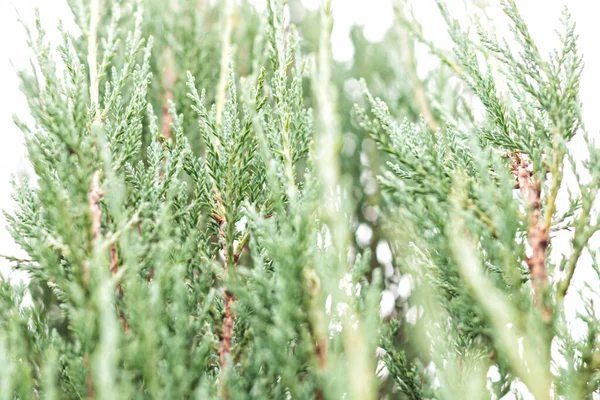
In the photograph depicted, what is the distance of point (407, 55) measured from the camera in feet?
9.52

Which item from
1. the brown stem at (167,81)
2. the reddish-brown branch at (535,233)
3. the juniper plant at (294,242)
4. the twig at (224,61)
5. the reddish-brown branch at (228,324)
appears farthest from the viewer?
the brown stem at (167,81)

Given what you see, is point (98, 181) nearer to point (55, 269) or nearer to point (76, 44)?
Answer: point (55, 269)

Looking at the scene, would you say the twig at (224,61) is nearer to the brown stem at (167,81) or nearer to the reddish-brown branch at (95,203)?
the reddish-brown branch at (95,203)

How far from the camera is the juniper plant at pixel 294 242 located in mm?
1227

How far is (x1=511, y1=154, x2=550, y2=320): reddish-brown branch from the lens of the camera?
1.34 metres

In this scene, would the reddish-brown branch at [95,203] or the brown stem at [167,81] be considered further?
the brown stem at [167,81]

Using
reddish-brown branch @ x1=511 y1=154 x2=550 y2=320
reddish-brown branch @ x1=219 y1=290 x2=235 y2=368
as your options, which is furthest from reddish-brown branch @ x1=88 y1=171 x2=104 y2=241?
reddish-brown branch @ x1=511 y1=154 x2=550 y2=320

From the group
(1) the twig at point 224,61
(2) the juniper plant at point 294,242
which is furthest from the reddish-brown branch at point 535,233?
(1) the twig at point 224,61

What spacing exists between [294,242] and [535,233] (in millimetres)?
686

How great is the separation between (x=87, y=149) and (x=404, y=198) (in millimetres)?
890

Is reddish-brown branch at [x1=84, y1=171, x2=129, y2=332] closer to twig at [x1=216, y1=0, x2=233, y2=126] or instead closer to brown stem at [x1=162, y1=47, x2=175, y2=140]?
twig at [x1=216, y1=0, x2=233, y2=126]

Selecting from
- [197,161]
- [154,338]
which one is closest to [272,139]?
[197,161]

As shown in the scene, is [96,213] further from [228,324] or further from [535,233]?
[535,233]

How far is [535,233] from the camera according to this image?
140 centimetres
